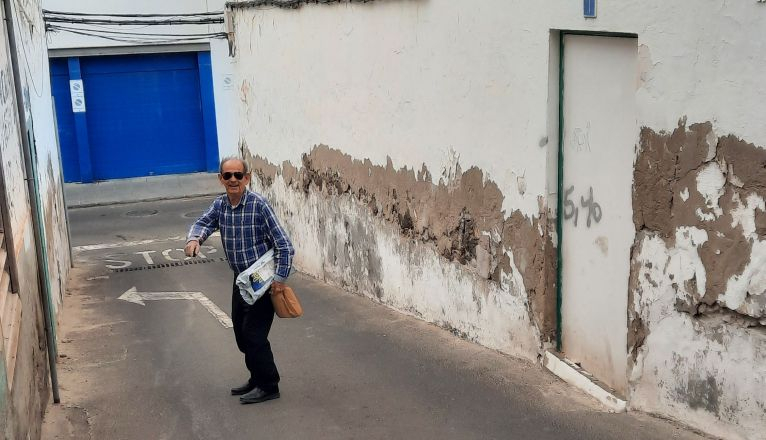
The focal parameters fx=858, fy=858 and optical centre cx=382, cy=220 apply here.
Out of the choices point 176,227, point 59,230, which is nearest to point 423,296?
point 59,230

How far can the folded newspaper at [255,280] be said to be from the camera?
19.1ft

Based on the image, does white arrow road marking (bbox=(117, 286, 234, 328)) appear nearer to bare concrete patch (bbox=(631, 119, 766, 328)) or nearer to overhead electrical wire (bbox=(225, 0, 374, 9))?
overhead electrical wire (bbox=(225, 0, 374, 9))

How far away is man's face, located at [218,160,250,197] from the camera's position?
5895 millimetres

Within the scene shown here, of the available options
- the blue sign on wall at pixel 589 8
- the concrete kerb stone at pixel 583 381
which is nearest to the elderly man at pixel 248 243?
the concrete kerb stone at pixel 583 381

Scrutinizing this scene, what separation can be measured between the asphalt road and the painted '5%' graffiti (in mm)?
1230

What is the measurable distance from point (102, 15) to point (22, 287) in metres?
15.2

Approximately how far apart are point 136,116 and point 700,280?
18545 mm

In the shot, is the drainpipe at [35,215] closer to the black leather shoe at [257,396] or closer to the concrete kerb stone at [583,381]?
the black leather shoe at [257,396]

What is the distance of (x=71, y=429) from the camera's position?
5930 millimetres

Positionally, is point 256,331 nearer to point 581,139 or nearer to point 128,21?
point 581,139

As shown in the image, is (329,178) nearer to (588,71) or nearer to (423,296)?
Answer: (423,296)

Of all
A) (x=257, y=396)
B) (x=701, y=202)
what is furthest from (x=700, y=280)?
(x=257, y=396)

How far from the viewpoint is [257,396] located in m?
6.23

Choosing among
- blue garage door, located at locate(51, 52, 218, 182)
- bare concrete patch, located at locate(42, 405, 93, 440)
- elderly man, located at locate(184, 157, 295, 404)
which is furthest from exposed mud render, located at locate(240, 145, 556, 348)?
blue garage door, located at locate(51, 52, 218, 182)
